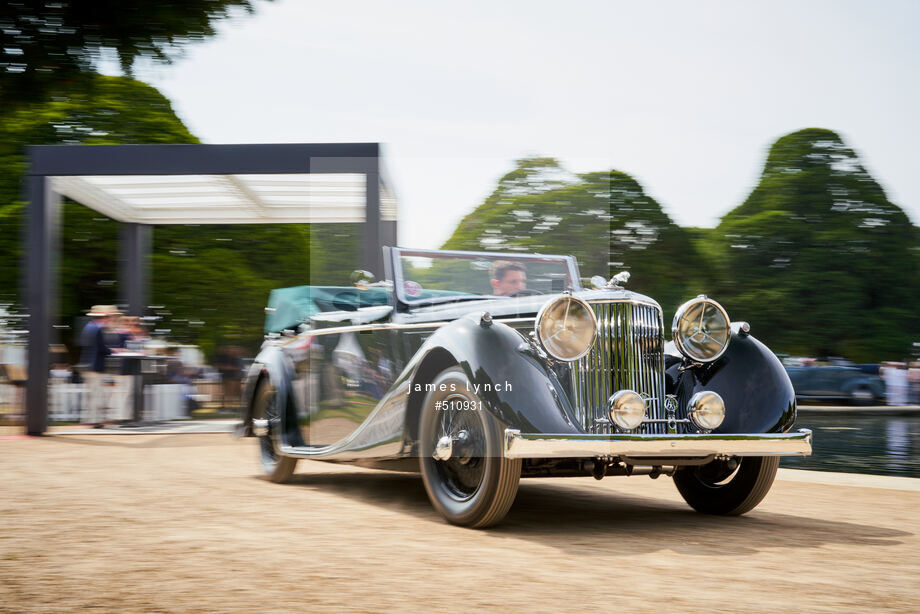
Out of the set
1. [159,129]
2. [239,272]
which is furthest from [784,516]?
[159,129]

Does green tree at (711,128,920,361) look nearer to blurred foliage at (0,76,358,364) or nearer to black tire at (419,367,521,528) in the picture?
blurred foliage at (0,76,358,364)

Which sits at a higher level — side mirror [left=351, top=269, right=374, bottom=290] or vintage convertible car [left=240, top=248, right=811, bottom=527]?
side mirror [left=351, top=269, right=374, bottom=290]

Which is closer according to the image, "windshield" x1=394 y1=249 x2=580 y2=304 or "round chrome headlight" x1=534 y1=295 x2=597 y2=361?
"round chrome headlight" x1=534 y1=295 x2=597 y2=361

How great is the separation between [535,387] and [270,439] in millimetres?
3443

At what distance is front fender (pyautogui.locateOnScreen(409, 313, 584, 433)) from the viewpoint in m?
4.26

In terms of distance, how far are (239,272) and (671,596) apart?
809 inches

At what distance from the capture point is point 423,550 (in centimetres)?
405

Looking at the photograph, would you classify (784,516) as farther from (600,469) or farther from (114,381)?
(114,381)

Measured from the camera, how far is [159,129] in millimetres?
22891

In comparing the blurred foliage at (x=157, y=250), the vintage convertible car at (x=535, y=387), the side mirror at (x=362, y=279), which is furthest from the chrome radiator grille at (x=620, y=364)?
the blurred foliage at (x=157, y=250)

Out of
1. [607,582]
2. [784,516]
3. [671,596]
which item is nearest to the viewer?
[671,596]

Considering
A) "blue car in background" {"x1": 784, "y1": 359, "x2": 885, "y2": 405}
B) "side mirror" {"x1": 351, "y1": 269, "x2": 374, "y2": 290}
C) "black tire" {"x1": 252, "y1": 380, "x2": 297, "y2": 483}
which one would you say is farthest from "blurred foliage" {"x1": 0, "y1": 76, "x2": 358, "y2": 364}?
"side mirror" {"x1": 351, "y1": 269, "x2": 374, "y2": 290}

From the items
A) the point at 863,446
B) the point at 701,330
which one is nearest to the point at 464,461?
the point at 701,330

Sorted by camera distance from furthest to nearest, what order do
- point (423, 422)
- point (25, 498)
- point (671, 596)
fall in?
point (25, 498) → point (423, 422) → point (671, 596)
